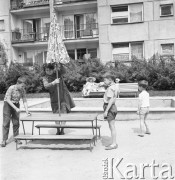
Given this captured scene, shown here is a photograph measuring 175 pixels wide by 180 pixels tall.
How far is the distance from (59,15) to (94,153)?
883 inches

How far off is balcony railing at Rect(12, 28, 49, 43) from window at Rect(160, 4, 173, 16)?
1054 centimetres

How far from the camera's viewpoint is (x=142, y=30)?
902 inches

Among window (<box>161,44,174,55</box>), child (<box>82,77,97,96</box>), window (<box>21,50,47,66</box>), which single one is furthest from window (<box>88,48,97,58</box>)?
child (<box>82,77,97,96</box>)

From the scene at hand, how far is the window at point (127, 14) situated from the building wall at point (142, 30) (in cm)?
42

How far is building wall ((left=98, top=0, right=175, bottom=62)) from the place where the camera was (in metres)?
22.4

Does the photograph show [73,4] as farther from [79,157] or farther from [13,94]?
[79,157]

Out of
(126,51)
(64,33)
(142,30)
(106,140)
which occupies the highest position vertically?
(64,33)

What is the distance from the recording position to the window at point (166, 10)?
885 inches

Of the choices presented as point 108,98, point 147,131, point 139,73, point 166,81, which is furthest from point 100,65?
point 108,98

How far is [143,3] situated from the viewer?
22.7 m

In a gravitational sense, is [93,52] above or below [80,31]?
below

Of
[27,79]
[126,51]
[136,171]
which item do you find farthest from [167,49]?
[136,171]

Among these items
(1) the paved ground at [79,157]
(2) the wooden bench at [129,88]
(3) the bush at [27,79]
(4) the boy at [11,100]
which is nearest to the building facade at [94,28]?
(3) the bush at [27,79]

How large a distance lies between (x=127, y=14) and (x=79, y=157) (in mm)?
19594
